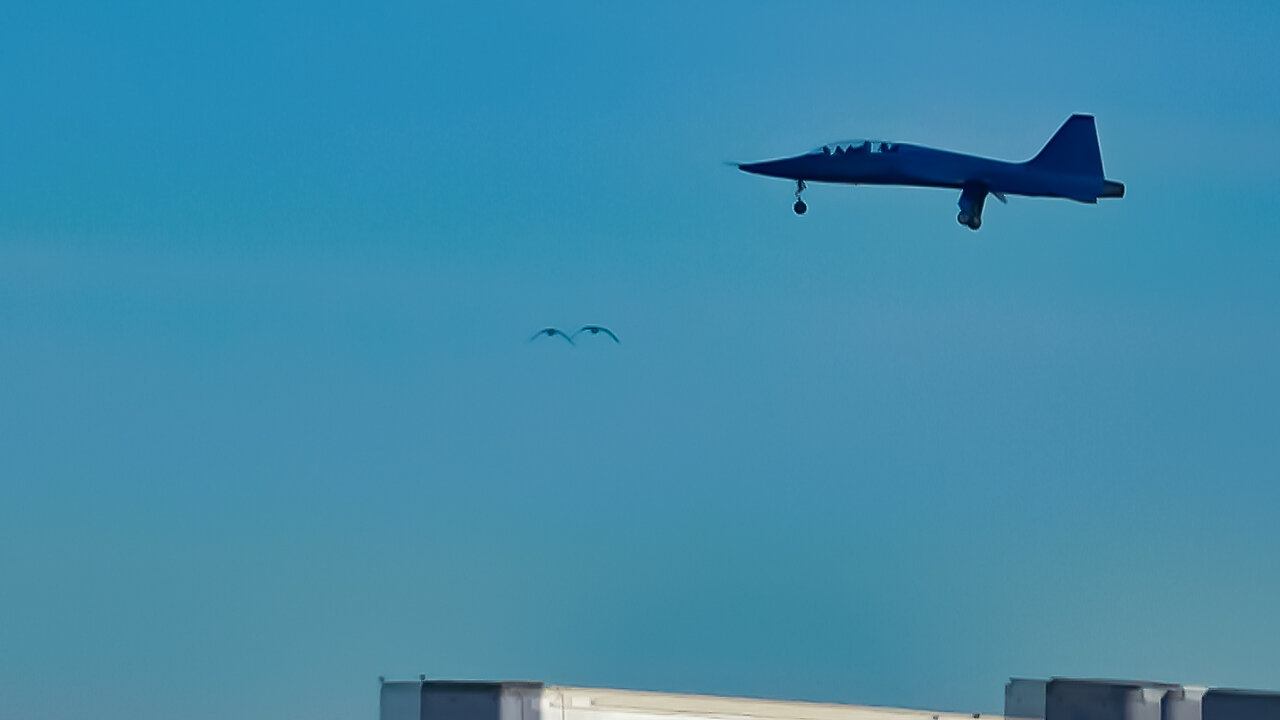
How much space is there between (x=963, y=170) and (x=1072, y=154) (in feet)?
15.3

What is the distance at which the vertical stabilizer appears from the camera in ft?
269

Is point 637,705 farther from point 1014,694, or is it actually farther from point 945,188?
point 945,188

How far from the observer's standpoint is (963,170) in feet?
266

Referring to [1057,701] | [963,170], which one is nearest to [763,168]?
[963,170]

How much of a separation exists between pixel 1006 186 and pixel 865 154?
564 centimetres

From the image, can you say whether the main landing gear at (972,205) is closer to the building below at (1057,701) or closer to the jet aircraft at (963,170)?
the jet aircraft at (963,170)

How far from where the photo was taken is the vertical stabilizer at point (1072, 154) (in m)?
81.9

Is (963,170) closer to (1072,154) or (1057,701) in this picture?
(1072,154)

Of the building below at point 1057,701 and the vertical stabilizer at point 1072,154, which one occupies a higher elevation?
the vertical stabilizer at point 1072,154

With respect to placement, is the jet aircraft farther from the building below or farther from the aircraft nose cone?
the building below

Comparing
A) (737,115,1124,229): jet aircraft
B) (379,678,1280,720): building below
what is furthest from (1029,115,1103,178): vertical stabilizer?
(379,678,1280,720): building below

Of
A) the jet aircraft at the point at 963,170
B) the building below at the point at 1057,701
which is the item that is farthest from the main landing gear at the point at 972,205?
the building below at the point at 1057,701

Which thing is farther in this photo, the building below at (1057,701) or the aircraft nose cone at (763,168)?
the aircraft nose cone at (763,168)

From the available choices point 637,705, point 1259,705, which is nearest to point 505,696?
point 637,705
